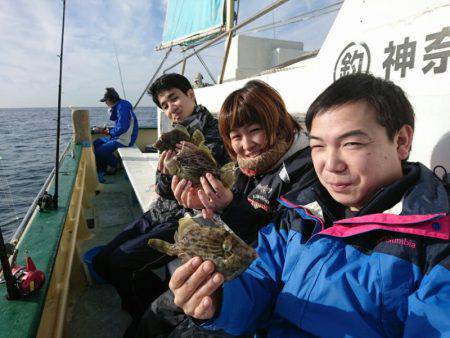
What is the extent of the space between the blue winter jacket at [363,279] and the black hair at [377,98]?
0.77 feet

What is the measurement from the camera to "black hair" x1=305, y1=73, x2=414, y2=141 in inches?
52.9

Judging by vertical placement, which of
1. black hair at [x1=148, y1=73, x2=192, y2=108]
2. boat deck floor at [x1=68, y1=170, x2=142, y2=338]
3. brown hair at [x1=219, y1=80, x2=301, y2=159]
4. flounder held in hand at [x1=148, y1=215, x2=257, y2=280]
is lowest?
boat deck floor at [x1=68, y1=170, x2=142, y2=338]

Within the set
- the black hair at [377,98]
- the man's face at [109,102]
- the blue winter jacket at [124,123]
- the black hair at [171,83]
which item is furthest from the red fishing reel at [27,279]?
the man's face at [109,102]

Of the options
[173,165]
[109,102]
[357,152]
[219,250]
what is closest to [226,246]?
[219,250]

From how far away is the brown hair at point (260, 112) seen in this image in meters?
2.21

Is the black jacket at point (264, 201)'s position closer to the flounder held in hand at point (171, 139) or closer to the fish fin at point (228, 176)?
the fish fin at point (228, 176)

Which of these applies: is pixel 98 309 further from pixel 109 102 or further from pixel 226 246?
pixel 109 102

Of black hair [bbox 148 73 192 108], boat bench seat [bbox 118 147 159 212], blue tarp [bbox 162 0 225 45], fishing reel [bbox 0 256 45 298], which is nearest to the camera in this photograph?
fishing reel [bbox 0 256 45 298]

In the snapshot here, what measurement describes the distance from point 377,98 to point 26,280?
7.56 ft

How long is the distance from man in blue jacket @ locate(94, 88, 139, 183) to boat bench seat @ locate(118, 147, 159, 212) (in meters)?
0.49

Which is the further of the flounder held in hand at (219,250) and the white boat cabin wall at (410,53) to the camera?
the white boat cabin wall at (410,53)

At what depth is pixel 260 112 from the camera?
219cm

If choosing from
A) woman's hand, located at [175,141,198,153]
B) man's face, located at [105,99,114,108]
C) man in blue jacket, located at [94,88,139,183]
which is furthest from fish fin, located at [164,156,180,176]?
man's face, located at [105,99,114,108]

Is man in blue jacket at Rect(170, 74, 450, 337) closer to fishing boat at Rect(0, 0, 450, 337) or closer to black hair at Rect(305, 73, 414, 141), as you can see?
black hair at Rect(305, 73, 414, 141)
